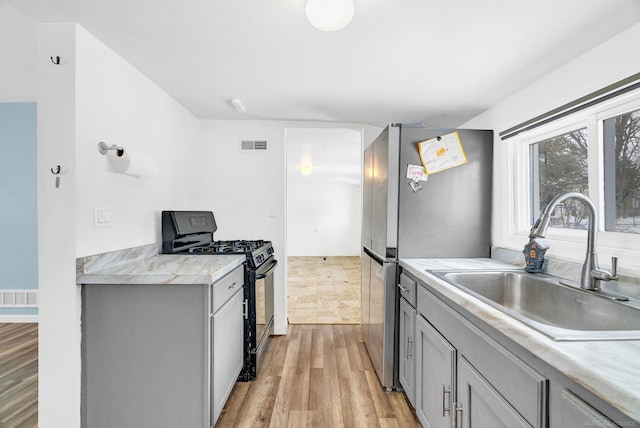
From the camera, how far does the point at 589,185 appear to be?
1.45 m

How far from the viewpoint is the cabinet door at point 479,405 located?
0.87 m

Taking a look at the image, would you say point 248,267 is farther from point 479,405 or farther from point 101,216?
point 479,405

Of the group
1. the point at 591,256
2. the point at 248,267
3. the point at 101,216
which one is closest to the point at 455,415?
the point at 591,256

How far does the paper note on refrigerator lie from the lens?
193 centimetres

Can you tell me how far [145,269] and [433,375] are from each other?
163 centimetres

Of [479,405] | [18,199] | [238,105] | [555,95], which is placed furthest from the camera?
[18,199]

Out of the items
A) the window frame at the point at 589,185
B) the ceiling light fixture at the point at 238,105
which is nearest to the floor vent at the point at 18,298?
the ceiling light fixture at the point at 238,105

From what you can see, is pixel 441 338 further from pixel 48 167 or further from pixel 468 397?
pixel 48 167

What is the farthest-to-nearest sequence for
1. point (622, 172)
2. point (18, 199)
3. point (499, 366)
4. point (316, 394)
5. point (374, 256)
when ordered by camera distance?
point (18, 199) → point (374, 256) → point (316, 394) → point (622, 172) → point (499, 366)

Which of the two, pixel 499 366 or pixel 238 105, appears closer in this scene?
pixel 499 366

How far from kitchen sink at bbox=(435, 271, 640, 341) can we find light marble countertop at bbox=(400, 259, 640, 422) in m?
0.03

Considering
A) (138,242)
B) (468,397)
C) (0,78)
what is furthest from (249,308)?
(0,78)

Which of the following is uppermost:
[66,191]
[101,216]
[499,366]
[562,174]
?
[562,174]

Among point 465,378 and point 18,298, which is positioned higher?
point 465,378
